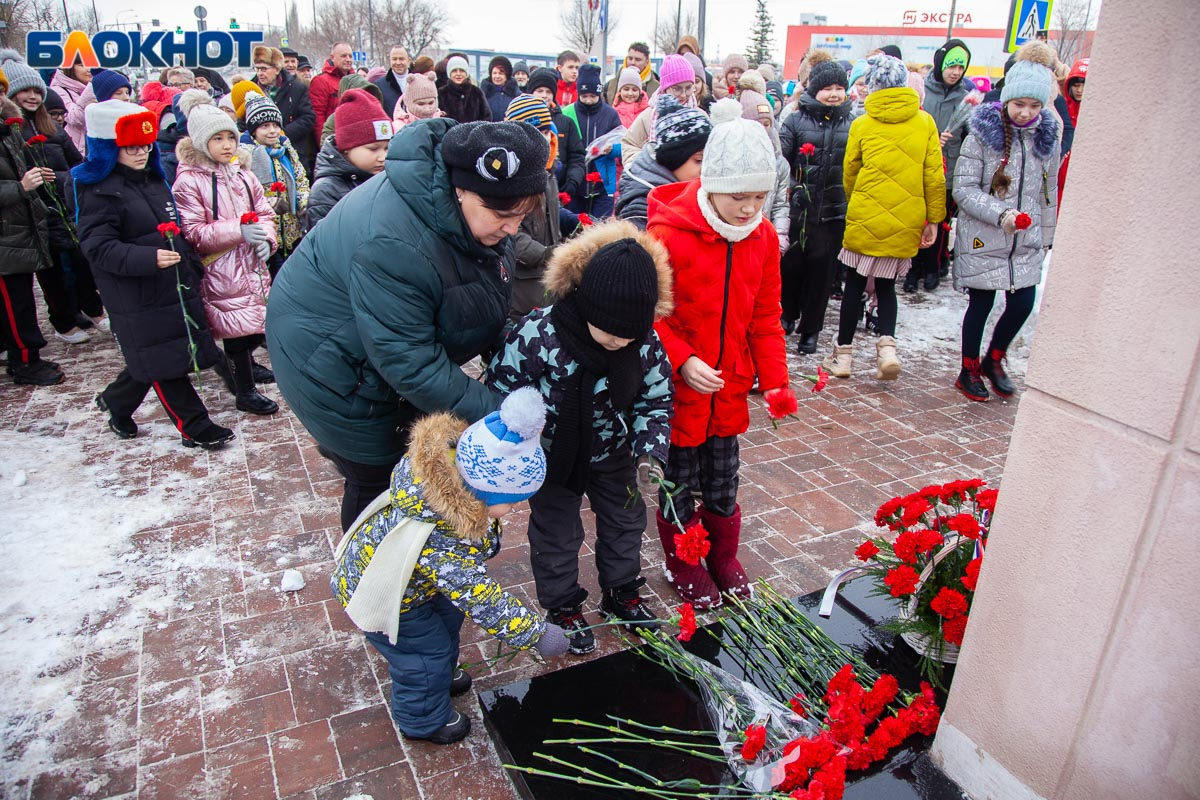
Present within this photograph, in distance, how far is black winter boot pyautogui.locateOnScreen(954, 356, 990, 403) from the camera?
579 cm

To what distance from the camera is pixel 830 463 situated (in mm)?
4840

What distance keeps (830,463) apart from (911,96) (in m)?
2.65

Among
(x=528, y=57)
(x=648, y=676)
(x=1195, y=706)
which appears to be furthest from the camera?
(x=528, y=57)

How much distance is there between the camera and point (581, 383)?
2.73 meters

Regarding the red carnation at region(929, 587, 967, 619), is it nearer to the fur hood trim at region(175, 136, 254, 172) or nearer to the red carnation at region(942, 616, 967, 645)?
the red carnation at region(942, 616, 967, 645)

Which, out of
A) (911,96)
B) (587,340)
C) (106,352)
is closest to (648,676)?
(587,340)

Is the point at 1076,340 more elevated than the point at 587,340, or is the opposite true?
the point at 1076,340

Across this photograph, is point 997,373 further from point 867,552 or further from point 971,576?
point 971,576

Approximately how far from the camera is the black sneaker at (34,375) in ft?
19.1

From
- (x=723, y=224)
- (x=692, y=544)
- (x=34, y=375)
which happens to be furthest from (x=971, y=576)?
(x=34, y=375)

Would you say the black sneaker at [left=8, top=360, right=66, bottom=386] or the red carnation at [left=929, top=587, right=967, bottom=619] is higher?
the red carnation at [left=929, top=587, right=967, bottom=619]

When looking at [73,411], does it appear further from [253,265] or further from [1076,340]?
[1076,340]

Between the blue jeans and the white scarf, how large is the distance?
1628mm

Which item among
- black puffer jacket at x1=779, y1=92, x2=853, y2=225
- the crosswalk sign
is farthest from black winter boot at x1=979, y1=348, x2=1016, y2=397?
the crosswalk sign
